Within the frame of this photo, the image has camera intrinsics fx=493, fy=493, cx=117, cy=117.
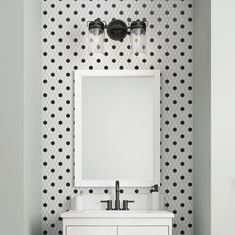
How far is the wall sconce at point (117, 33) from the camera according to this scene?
3379mm

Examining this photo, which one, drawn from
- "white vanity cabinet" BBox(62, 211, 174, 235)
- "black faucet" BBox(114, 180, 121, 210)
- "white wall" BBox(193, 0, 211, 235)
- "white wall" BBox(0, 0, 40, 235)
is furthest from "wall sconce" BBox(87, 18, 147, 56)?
"white vanity cabinet" BBox(62, 211, 174, 235)

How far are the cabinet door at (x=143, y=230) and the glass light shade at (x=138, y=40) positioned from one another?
1191mm

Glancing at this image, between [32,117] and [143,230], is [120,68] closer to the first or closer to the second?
[32,117]

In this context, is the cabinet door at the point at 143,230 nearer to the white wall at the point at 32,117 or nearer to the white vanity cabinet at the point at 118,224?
the white vanity cabinet at the point at 118,224

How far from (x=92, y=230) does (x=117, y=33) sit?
134 cm

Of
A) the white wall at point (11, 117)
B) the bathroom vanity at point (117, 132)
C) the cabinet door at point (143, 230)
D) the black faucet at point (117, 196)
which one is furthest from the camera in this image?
the bathroom vanity at point (117, 132)

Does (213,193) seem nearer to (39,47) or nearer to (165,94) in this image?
(165,94)

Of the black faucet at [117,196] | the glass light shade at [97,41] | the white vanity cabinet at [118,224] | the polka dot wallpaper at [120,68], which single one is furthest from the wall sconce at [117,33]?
the white vanity cabinet at [118,224]

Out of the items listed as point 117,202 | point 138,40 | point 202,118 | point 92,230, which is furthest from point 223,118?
point 92,230

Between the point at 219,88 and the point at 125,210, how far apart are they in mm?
1035

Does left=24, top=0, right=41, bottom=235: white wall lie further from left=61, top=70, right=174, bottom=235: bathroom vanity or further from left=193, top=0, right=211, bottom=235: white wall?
left=193, top=0, right=211, bottom=235: white wall

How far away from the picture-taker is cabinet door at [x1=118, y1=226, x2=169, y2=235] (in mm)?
3145

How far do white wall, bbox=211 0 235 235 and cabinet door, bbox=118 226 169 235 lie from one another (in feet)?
1.08

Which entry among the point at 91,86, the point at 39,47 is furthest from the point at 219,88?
the point at 39,47
